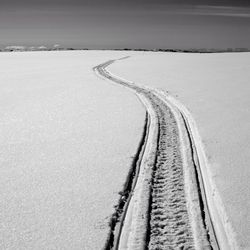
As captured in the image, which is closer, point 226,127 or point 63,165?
point 63,165

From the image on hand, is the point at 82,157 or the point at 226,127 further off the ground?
the point at 226,127

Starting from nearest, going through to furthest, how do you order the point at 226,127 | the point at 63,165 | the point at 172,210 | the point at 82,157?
1. the point at 172,210
2. the point at 63,165
3. the point at 82,157
4. the point at 226,127

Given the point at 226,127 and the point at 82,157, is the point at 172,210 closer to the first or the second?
the point at 82,157

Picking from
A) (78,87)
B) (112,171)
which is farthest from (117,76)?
(112,171)

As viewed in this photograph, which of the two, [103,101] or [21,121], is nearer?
[21,121]

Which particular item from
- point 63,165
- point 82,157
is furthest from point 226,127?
point 63,165

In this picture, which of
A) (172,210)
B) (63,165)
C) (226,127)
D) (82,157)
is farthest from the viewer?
(226,127)

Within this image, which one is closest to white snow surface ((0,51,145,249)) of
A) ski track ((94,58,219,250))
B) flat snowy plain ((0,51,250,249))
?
flat snowy plain ((0,51,250,249))

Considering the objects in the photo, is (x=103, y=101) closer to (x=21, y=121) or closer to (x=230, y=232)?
(x=21, y=121)

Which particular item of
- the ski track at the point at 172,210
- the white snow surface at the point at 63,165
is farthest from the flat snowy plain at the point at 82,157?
the ski track at the point at 172,210
